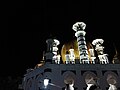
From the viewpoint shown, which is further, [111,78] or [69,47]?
[69,47]

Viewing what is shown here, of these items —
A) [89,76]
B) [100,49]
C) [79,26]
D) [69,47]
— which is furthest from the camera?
[79,26]

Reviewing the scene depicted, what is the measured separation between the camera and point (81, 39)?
42219mm

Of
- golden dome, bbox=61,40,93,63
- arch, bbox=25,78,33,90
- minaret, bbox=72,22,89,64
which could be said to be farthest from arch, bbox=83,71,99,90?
golden dome, bbox=61,40,93,63

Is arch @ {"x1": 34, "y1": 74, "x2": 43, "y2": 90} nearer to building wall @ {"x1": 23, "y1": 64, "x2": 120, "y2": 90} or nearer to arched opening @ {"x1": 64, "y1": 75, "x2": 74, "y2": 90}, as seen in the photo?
building wall @ {"x1": 23, "y1": 64, "x2": 120, "y2": 90}

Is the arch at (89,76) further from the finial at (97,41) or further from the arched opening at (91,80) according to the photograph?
the finial at (97,41)

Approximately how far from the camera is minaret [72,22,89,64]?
39562mm

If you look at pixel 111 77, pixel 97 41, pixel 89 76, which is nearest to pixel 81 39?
pixel 97 41

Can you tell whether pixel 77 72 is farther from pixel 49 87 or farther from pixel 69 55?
pixel 69 55

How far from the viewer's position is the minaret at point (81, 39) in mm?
39562

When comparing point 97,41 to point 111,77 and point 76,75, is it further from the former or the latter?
point 76,75

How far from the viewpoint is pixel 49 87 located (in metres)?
30.8

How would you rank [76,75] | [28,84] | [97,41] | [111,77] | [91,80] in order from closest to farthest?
[76,75]
[91,80]
[111,77]
[28,84]
[97,41]

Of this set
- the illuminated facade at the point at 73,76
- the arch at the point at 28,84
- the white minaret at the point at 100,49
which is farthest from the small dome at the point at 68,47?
the arch at the point at 28,84

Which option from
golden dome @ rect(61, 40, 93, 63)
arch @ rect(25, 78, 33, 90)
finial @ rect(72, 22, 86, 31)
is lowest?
arch @ rect(25, 78, 33, 90)
